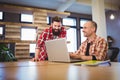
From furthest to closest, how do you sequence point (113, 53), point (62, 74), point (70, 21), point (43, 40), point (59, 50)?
point (70, 21)
point (113, 53)
point (43, 40)
point (59, 50)
point (62, 74)

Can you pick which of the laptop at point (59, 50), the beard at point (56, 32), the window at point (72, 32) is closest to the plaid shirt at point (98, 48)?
the laptop at point (59, 50)

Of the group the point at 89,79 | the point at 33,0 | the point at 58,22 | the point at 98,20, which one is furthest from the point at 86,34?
the point at 33,0

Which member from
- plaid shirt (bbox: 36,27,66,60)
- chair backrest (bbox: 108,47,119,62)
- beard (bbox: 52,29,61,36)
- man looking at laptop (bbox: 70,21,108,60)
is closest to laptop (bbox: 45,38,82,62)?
man looking at laptop (bbox: 70,21,108,60)

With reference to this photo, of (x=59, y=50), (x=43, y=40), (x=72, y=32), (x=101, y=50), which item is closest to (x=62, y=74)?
(x=59, y=50)

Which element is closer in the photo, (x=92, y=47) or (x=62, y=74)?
(x=62, y=74)

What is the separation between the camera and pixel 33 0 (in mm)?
5637

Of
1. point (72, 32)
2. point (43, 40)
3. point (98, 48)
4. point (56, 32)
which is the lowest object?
point (98, 48)

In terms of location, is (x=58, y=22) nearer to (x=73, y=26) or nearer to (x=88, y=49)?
(x=88, y=49)

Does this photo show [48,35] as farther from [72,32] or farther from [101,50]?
[72,32]

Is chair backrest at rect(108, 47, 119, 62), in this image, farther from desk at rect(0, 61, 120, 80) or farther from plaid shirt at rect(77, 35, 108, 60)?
desk at rect(0, 61, 120, 80)

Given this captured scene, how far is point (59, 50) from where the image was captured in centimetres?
171

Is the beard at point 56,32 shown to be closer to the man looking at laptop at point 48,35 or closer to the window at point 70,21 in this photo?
the man looking at laptop at point 48,35

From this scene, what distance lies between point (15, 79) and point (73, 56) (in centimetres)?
136

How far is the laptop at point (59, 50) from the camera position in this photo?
5.35 ft
